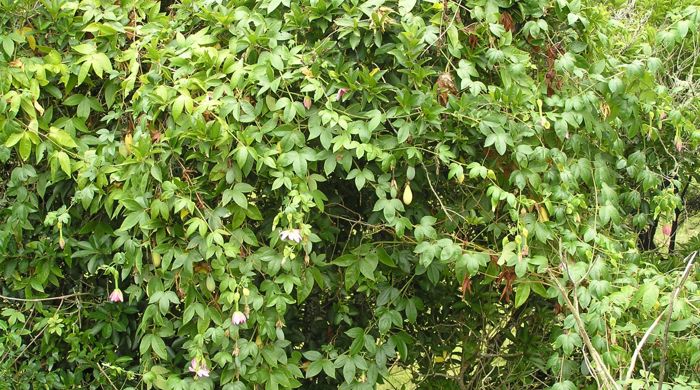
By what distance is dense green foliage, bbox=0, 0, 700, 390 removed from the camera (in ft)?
9.18

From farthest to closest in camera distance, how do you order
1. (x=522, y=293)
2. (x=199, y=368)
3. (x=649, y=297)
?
(x=522, y=293)
(x=199, y=368)
(x=649, y=297)

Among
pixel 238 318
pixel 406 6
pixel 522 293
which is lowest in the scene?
pixel 238 318

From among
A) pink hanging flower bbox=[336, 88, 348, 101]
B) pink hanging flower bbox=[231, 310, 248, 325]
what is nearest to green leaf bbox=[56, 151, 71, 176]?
pink hanging flower bbox=[231, 310, 248, 325]

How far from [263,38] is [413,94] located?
52cm

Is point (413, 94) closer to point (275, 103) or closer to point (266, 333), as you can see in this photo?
point (275, 103)

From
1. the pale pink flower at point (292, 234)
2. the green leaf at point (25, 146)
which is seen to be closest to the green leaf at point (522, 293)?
the pale pink flower at point (292, 234)

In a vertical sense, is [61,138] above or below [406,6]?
below

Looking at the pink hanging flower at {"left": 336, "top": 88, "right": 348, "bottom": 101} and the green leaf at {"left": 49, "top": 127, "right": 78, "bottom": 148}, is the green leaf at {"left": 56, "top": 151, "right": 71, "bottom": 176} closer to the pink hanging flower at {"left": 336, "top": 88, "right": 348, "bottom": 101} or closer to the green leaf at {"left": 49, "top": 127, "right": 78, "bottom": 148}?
the green leaf at {"left": 49, "top": 127, "right": 78, "bottom": 148}

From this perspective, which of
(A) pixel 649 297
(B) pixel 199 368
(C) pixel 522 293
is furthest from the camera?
(C) pixel 522 293

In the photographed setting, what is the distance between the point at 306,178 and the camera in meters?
2.82

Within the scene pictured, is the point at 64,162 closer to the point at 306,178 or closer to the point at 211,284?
the point at 211,284

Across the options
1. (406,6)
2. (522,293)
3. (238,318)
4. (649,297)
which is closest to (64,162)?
(238,318)

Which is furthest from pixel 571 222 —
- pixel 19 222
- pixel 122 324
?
pixel 19 222

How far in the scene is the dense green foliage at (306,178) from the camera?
2.80 metres
